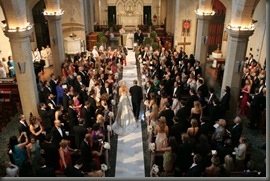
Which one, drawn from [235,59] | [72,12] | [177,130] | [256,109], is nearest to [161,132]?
[177,130]

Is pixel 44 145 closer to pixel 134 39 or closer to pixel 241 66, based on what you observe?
pixel 241 66

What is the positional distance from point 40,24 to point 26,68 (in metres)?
10.6

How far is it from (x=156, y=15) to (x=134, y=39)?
818 centimetres

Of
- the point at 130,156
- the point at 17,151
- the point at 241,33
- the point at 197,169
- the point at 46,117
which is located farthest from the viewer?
the point at 241,33

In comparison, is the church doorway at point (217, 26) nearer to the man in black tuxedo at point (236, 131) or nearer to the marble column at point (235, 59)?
the marble column at point (235, 59)

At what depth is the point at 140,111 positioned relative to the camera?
12.3 metres

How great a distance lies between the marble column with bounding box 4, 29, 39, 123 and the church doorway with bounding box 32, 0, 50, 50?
10232 mm

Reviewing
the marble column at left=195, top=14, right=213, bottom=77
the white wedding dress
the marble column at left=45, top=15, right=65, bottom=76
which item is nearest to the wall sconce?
the white wedding dress

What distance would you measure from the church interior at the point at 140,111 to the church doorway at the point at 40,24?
1.86 feet

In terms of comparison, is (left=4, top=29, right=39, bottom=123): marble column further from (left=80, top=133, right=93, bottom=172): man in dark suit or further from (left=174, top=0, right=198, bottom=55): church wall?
(left=174, top=0, right=198, bottom=55): church wall

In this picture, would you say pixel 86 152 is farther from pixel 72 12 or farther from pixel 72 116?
pixel 72 12

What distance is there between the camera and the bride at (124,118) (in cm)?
1040

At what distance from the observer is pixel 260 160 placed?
9.13m

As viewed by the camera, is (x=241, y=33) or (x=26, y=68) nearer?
(x=241, y=33)
